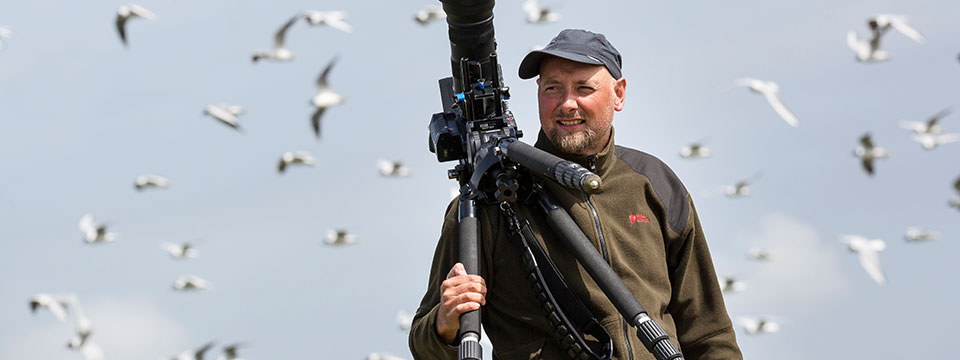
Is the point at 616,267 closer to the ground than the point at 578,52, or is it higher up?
closer to the ground

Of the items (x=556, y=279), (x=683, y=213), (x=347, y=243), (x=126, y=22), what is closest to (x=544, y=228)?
(x=556, y=279)

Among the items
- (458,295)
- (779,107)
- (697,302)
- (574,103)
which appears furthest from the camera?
(779,107)

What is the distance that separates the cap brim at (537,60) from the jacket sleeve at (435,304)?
89cm

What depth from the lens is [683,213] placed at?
27.4ft

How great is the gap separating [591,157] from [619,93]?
0.48m

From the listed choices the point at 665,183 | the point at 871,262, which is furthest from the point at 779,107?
the point at 665,183

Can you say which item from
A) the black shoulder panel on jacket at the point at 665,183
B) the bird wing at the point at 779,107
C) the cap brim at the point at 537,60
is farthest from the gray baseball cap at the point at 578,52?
the bird wing at the point at 779,107

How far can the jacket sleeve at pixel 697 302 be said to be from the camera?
830 cm

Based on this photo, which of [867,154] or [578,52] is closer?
[578,52]

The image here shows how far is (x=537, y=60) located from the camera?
8.16 meters

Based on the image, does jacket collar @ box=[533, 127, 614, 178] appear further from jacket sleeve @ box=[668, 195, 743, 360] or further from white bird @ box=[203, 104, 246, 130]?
white bird @ box=[203, 104, 246, 130]

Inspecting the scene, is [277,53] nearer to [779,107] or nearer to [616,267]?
[779,107]

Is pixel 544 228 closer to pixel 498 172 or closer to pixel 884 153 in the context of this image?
pixel 498 172

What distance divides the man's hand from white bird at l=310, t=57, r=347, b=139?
1150 inches
